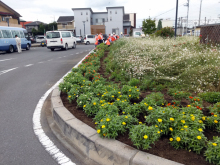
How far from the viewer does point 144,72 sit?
6.11 metres

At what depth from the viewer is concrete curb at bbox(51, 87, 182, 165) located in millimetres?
2379

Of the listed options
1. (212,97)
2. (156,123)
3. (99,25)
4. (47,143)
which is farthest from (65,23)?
(156,123)

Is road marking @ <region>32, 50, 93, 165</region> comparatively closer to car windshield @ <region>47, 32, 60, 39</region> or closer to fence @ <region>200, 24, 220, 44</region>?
fence @ <region>200, 24, 220, 44</region>

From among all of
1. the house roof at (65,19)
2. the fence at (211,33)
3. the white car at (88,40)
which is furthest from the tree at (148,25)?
the house roof at (65,19)

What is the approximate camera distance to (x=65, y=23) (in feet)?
221

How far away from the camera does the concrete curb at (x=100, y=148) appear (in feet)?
7.80

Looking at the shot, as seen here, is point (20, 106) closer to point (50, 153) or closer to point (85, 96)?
point (85, 96)

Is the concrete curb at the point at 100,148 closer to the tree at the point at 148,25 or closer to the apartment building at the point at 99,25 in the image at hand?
the tree at the point at 148,25

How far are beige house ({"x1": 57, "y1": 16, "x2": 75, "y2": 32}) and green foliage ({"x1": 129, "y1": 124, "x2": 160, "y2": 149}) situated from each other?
66.0m

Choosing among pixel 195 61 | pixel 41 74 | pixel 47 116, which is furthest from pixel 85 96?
pixel 41 74

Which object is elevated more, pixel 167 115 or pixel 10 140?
pixel 167 115

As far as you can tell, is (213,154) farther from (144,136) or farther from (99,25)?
(99,25)

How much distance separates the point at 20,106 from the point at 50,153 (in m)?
2.45

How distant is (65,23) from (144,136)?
6972 centimetres
